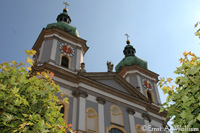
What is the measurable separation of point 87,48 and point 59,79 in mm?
6691

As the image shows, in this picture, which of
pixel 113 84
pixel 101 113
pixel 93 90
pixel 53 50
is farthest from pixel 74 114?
pixel 53 50

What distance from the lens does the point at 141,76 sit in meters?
24.2

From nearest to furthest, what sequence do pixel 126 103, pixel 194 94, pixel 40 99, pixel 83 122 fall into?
pixel 194 94 < pixel 40 99 < pixel 83 122 < pixel 126 103

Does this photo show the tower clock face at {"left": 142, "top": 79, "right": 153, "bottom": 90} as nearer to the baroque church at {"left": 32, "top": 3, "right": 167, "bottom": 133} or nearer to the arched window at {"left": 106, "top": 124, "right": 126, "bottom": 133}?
the baroque church at {"left": 32, "top": 3, "right": 167, "bottom": 133}

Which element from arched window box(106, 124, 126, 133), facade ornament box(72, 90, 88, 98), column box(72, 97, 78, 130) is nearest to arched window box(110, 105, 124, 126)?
arched window box(106, 124, 126, 133)

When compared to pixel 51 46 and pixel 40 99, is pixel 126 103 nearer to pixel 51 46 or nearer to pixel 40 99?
pixel 51 46

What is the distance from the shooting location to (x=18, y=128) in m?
5.53

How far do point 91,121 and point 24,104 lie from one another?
10745 mm

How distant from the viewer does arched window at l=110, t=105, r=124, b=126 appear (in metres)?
17.4

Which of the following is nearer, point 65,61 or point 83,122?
point 83,122

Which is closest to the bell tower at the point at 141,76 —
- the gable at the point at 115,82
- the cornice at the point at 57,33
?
the gable at the point at 115,82

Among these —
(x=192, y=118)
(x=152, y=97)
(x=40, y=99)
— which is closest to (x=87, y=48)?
(x=152, y=97)

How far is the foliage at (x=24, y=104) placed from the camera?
18.2ft

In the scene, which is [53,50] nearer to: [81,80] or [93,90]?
[81,80]
